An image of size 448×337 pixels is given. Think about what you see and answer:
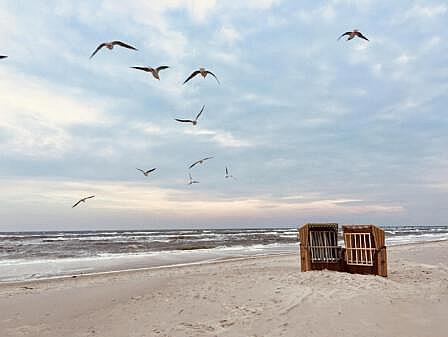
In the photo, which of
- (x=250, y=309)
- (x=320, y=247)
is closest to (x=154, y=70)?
(x=250, y=309)

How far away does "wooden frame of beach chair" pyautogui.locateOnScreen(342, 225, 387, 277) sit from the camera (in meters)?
10.6

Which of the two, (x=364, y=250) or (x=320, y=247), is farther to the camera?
(x=320, y=247)

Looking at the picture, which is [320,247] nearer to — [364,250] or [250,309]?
[364,250]

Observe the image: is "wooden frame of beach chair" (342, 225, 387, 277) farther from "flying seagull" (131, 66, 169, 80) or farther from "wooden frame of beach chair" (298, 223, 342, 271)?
"flying seagull" (131, 66, 169, 80)

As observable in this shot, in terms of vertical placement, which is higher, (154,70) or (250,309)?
(154,70)

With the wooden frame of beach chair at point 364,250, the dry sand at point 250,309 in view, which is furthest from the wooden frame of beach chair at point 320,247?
the dry sand at point 250,309

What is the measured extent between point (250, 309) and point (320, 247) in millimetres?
4240

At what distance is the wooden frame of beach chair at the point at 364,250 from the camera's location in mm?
10633

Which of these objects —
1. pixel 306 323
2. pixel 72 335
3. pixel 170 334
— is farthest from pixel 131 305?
pixel 306 323

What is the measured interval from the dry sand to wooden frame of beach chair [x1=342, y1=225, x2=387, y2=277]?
78cm

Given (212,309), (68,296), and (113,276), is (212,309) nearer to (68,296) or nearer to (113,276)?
(68,296)

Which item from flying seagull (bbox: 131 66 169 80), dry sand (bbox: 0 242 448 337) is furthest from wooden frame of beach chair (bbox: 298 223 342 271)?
flying seagull (bbox: 131 66 169 80)

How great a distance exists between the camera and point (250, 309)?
7.73 m

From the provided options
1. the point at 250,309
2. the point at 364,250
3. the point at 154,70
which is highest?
the point at 154,70
